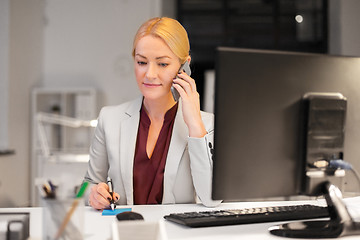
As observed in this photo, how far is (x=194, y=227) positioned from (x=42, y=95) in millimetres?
4925

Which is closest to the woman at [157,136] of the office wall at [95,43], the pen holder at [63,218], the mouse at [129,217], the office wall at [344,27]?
the mouse at [129,217]

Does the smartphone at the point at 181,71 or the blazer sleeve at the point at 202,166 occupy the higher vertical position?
the smartphone at the point at 181,71

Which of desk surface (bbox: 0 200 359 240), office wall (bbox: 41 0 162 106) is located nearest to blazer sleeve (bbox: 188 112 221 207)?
desk surface (bbox: 0 200 359 240)

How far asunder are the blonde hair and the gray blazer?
254mm

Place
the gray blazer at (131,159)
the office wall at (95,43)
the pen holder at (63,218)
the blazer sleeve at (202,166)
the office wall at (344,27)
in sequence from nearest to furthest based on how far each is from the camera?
the pen holder at (63,218), the blazer sleeve at (202,166), the gray blazer at (131,159), the office wall at (344,27), the office wall at (95,43)

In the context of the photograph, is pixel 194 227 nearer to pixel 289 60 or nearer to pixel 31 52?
pixel 289 60

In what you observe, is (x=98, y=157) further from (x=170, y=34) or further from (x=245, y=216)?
(x=245, y=216)

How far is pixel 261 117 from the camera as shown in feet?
3.81

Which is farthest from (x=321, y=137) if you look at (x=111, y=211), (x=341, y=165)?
(x=111, y=211)

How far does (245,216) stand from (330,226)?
0.24m

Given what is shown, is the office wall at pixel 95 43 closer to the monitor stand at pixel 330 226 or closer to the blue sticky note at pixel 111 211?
the blue sticky note at pixel 111 211

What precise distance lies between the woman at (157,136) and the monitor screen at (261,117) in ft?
1.60

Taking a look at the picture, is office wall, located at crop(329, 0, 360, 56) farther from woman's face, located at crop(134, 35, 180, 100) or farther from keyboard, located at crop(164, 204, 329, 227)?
keyboard, located at crop(164, 204, 329, 227)

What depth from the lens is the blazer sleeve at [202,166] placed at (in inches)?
64.6
